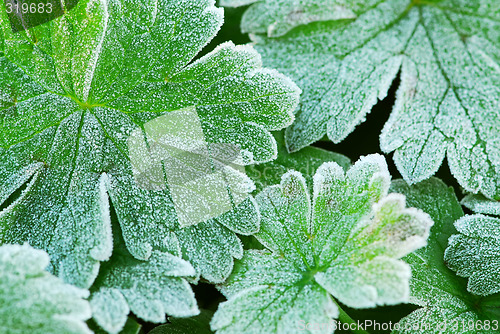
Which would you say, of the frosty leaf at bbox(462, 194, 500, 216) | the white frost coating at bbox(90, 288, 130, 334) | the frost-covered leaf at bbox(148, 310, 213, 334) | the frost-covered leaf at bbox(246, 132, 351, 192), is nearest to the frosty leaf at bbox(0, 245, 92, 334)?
the white frost coating at bbox(90, 288, 130, 334)

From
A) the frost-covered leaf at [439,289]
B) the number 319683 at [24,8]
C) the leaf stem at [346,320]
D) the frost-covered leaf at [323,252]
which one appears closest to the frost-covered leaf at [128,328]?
the frost-covered leaf at [323,252]

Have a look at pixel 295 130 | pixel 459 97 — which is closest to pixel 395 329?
pixel 295 130

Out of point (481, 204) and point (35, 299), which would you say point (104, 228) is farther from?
point (481, 204)

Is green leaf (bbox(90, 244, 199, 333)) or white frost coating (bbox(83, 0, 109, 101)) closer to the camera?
green leaf (bbox(90, 244, 199, 333))

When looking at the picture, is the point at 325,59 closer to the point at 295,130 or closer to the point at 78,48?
the point at 295,130

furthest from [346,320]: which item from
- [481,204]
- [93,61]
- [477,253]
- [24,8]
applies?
[24,8]

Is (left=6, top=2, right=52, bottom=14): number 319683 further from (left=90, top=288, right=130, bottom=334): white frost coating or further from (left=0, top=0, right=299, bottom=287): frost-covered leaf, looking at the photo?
(left=90, top=288, right=130, bottom=334): white frost coating
